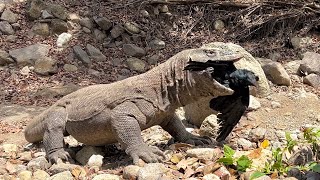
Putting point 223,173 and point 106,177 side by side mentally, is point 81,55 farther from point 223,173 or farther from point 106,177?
point 223,173

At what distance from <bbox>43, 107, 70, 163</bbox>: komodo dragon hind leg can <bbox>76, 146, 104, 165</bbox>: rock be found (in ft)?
0.40

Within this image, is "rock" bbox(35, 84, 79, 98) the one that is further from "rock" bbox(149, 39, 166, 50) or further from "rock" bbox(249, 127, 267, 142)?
"rock" bbox(249, 127, 267, 142)

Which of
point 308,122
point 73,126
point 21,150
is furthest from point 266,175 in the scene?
point 21,150

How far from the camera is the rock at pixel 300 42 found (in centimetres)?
911

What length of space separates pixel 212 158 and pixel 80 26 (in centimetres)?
662

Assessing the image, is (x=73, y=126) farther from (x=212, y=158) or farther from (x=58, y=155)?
(x=212, y=158)

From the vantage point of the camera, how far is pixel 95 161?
171 inches

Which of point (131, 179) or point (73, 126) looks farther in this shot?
point (73, 126)

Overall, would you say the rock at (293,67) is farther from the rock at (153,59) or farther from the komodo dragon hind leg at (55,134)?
the komodo dragon hind leg at (55,134)

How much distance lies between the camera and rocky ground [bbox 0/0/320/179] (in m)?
4.16

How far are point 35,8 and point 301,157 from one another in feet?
24.4

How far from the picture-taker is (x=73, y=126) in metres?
4.64

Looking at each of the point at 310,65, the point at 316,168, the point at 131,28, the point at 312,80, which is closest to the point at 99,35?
the point at 131,28

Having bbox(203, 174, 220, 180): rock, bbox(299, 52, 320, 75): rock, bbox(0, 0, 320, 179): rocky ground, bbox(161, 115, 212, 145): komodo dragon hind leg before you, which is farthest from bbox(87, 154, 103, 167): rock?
bbox(299, 52, 320, 75): rock
